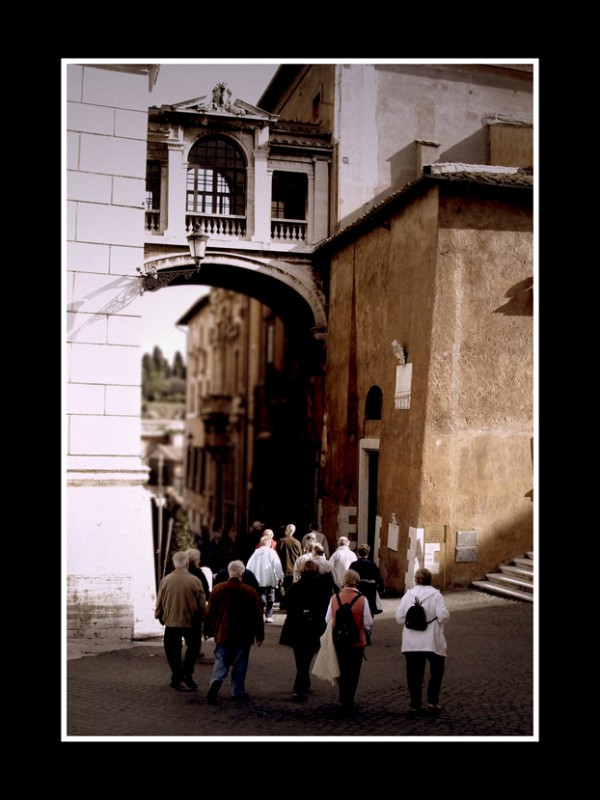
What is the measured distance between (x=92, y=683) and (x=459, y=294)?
5.82m

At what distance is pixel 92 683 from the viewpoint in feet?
23.1

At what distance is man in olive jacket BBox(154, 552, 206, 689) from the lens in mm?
6980

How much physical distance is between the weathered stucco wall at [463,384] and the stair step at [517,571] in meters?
0.10

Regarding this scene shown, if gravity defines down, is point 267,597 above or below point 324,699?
above

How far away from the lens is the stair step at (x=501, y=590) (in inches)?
332

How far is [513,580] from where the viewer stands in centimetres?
878

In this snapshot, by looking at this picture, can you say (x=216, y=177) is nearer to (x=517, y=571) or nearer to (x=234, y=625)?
(x=517, y=571)

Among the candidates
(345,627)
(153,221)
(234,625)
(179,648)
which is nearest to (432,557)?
(345,627)

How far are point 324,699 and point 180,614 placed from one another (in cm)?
142

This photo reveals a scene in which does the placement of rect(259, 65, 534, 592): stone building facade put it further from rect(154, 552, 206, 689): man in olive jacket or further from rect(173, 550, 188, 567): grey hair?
rect(173, 550, 188, 567): grey hair

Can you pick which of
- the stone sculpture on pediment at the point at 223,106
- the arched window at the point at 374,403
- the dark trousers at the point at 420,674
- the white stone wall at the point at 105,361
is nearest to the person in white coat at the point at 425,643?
the dark trousers at the point at 420,674
